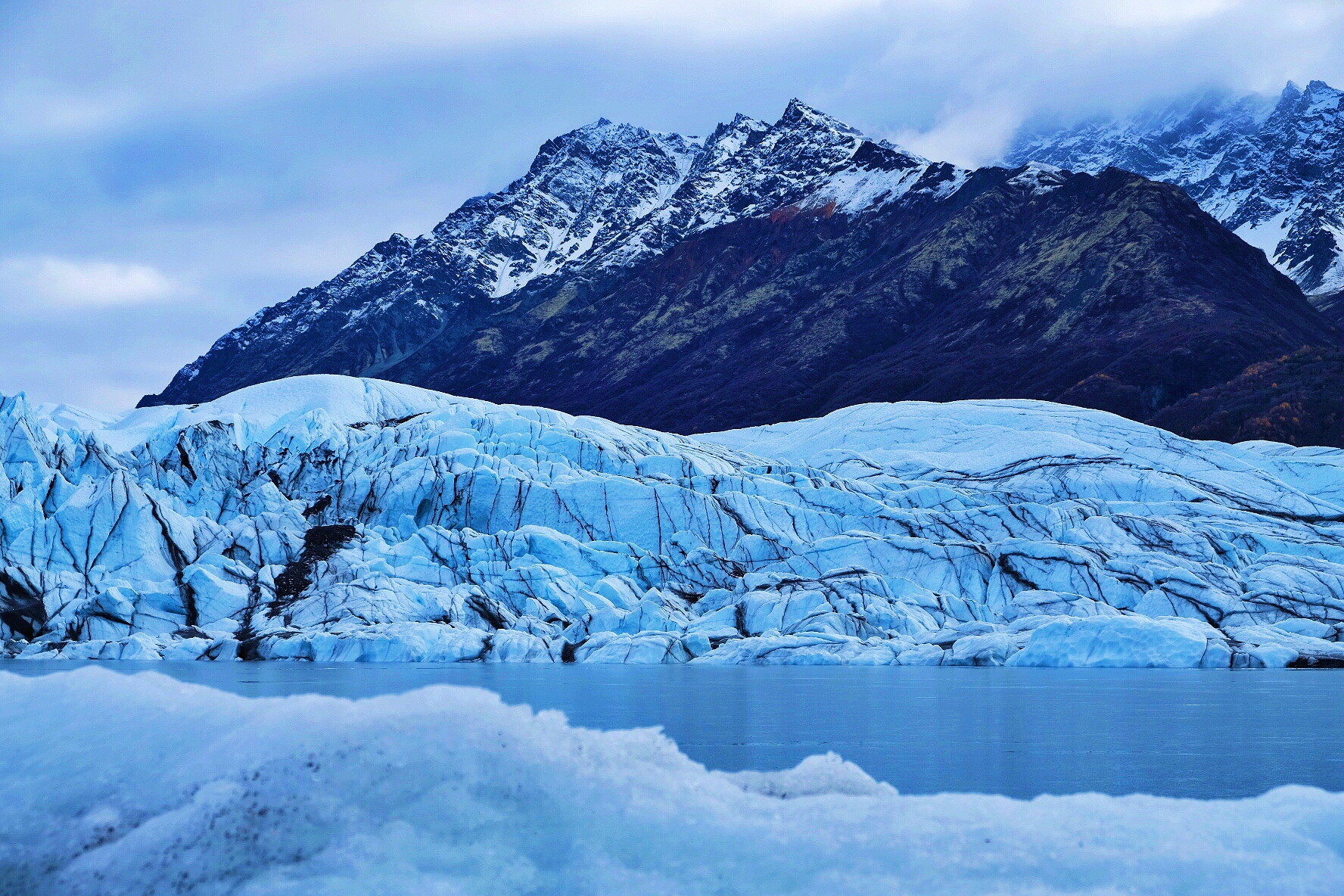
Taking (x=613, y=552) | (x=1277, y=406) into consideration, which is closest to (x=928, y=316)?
(x=1277, y=406)

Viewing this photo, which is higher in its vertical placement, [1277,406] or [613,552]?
[1277,406]

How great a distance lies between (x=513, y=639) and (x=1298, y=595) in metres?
21.0

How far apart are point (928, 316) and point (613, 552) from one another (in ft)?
331

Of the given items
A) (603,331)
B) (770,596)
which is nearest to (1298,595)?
(770,596)

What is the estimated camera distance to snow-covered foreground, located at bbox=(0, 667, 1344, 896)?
420 cm

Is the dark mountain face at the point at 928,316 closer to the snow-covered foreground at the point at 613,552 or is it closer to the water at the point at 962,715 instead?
the snow-covered foreground at the point at 613,552

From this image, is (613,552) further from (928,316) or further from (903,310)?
(903,310)

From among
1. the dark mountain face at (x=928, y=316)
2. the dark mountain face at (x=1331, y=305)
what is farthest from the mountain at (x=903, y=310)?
the dark mountain face at (x=1331, y=305)

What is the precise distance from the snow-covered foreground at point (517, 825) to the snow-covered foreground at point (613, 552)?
2158 centimetres

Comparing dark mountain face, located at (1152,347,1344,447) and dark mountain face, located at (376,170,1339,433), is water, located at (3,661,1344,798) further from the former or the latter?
dark mountain face, located at (376,170,1339,433)

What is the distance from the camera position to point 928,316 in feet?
418

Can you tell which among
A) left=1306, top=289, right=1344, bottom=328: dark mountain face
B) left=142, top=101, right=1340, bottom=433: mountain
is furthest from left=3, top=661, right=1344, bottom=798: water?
left=1306, top=289, right=1344, bottom=328: dark mountain face

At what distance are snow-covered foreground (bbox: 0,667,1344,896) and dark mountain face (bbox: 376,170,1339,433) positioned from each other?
9031 centimetres

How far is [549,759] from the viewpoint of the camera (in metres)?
4.81
